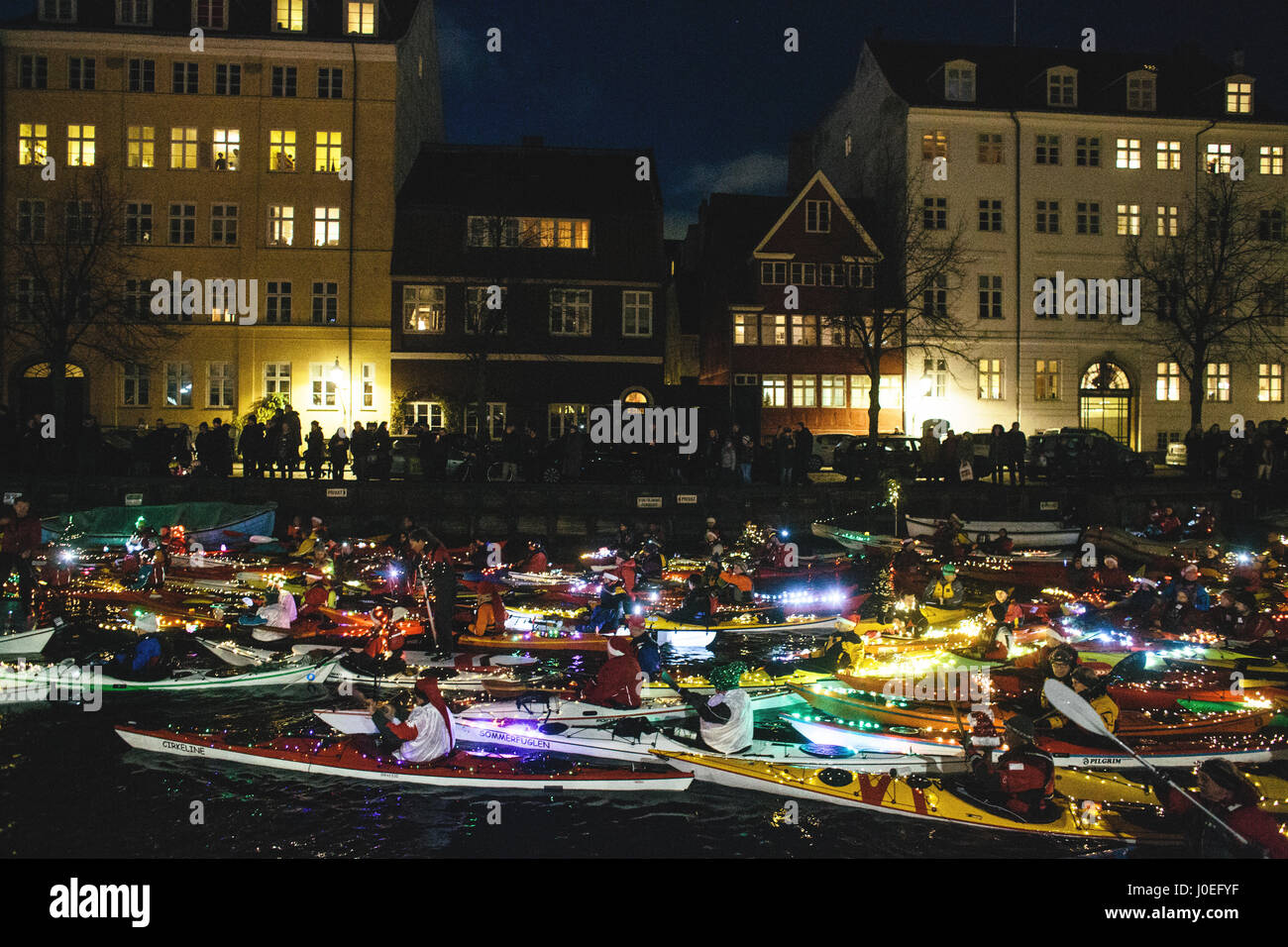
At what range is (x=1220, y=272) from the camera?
124ft

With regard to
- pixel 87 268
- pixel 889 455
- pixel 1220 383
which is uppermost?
pixel 87 268

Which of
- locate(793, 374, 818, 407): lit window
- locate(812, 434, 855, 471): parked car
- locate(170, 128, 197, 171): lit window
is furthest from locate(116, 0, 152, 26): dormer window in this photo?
locate(812, 434, 855, 471): parked car

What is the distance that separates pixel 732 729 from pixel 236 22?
38.4m

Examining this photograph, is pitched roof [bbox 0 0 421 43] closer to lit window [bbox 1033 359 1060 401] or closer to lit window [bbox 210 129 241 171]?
lit window [bbox 210 129 241 171]

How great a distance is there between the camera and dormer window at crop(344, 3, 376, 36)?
39281 mm

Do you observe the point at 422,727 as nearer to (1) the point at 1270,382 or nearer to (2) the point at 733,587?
(2) the point at 733,587

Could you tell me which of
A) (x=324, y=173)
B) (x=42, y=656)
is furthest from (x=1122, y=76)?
(x=42, y=656)

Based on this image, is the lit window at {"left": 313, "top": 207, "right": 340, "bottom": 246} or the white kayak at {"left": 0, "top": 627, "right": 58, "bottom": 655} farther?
the lit window at {"left": 313, "top": 207, "right": 340, "bottom": 246}

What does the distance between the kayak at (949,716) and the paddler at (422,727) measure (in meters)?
4.99

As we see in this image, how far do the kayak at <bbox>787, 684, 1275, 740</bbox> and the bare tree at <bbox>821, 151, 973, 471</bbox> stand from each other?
1051 inches

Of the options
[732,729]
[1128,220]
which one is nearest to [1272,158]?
[1128,220]

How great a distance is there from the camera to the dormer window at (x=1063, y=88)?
43375 millimetres

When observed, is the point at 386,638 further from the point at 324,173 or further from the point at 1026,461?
the point at 324,173

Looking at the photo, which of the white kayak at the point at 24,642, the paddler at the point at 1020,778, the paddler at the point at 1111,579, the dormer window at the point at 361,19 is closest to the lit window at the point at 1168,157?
the paddler at the point at 1111,579
